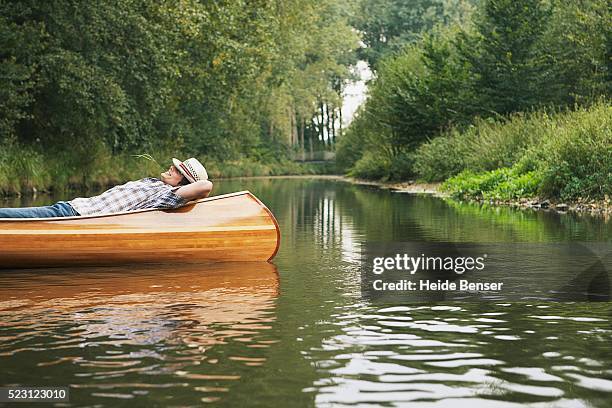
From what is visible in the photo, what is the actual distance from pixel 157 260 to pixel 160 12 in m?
19.0

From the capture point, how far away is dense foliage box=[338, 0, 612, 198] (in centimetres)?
2558

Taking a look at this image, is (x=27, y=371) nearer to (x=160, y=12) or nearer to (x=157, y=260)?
(x=157, y=260)

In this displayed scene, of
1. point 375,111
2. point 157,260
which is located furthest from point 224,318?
point 375,111

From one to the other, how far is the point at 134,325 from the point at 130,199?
3.85 meters

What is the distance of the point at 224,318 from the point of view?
6320 mm

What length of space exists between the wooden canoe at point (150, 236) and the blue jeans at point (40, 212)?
194mm

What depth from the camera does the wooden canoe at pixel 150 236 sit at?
904 centimetres

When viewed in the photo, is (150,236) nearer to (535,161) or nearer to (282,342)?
(282,342)

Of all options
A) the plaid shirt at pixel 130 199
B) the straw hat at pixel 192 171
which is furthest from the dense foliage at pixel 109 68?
the straw hat at pixel 192 171

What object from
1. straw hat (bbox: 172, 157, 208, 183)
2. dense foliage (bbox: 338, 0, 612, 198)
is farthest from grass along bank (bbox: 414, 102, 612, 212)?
straw hat (bbox: 172, 157, 208, 183)

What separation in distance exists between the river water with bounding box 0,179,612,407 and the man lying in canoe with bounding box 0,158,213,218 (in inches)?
30.8

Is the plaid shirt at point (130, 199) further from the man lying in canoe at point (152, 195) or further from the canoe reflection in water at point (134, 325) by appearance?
the canoe reflection in water at point (134, 325)

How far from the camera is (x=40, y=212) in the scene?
364 inches

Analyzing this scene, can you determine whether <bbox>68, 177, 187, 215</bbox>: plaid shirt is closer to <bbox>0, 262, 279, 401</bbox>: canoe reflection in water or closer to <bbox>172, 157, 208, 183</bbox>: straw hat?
<bbox>172, 157, 208, 183</bbox>: straw hat
